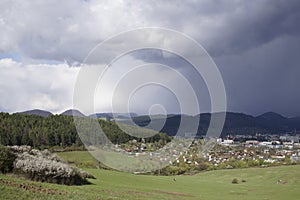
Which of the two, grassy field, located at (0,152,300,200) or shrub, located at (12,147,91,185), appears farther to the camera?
shrub, located at (12,147,91,185)

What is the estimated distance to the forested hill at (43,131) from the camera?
332 ft

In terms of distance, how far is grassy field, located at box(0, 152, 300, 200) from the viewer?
1697cm

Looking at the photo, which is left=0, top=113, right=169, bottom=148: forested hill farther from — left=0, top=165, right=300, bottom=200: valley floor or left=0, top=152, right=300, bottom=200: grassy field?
left=0, top=165, right=300, bottom=200: valley floor

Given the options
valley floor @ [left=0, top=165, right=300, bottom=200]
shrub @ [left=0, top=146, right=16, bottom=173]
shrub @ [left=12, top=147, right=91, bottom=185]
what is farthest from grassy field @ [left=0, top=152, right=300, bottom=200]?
shrub @ [left=0, top=146, right=16, bottom=173]

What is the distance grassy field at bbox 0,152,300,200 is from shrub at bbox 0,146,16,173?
7.26 feet

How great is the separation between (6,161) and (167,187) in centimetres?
2090

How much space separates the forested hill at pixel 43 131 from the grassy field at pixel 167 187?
1691cm

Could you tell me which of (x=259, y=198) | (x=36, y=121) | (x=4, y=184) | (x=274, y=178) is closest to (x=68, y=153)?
(x=36, y=121)

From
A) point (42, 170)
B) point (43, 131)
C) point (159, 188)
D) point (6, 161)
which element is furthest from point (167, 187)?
point (43, 131)

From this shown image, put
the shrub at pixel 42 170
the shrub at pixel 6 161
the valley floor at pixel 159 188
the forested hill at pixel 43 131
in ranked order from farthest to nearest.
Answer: the forested hill at pixel 43 131 < the shrub at pixel 42 170 < the shrub at pixel 6 161 < the valley floor at pixel 159 188

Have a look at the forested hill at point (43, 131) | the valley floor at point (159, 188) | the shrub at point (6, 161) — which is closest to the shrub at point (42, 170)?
the shrub at point (6, 161)

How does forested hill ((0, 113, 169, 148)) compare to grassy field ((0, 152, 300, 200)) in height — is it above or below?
above

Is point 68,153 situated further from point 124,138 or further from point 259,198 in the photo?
point 259,198

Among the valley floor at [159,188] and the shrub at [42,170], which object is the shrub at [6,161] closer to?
the shrub at [42,170]
